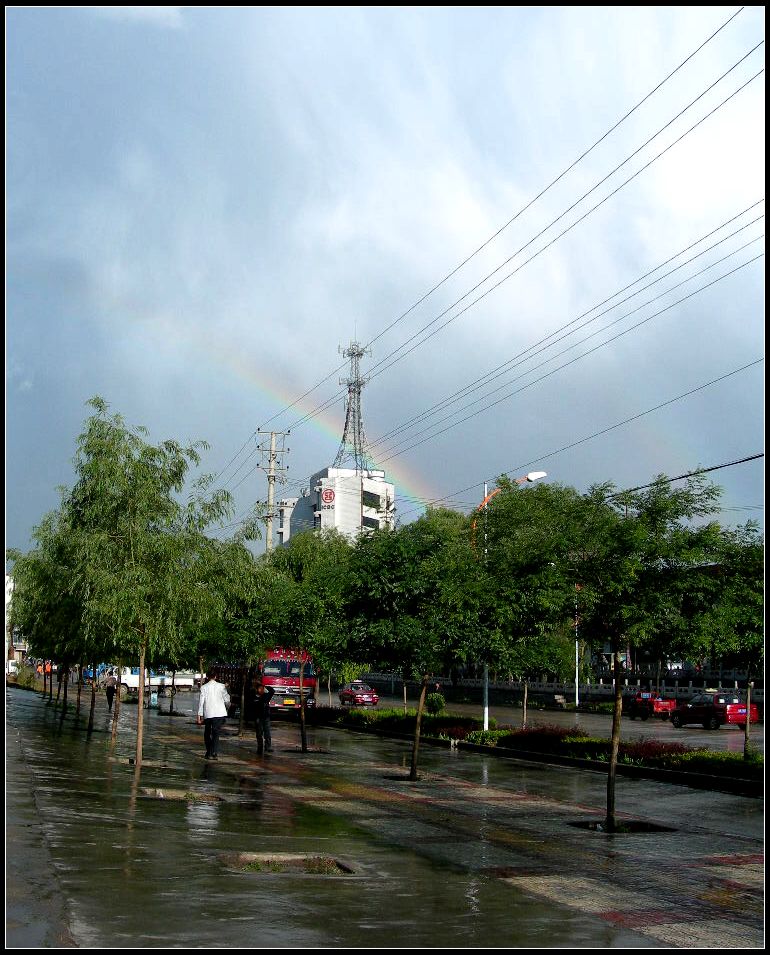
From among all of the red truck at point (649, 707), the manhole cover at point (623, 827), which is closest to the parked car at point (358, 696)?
the red truck at point (649, 707)

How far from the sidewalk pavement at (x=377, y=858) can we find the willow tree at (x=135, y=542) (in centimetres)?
292

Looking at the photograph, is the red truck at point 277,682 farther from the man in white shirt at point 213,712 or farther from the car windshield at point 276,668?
the man in white shirt at point 213,712

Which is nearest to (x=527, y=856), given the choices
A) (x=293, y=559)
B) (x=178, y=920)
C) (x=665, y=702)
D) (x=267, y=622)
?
(x=178, y=920)

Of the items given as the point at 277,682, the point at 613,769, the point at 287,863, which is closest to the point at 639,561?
the point at 613,769

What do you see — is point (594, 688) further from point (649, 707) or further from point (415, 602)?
point (415, 602)

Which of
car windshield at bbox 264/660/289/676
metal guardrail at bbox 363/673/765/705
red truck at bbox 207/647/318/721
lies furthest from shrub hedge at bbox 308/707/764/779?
metal guardrail at bbox 363/673/765/705

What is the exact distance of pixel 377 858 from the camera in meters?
12.6

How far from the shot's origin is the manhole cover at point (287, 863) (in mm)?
11382

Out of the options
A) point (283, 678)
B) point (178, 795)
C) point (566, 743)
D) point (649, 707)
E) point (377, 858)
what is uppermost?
point (377, 858)

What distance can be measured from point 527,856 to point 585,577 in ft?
15.4

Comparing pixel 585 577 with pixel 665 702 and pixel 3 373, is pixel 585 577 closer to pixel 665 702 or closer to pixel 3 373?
pixel 3 373

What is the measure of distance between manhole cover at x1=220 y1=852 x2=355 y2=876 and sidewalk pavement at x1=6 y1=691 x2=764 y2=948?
0.73 feet

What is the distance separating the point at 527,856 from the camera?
44.1ft

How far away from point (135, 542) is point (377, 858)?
1059cm
